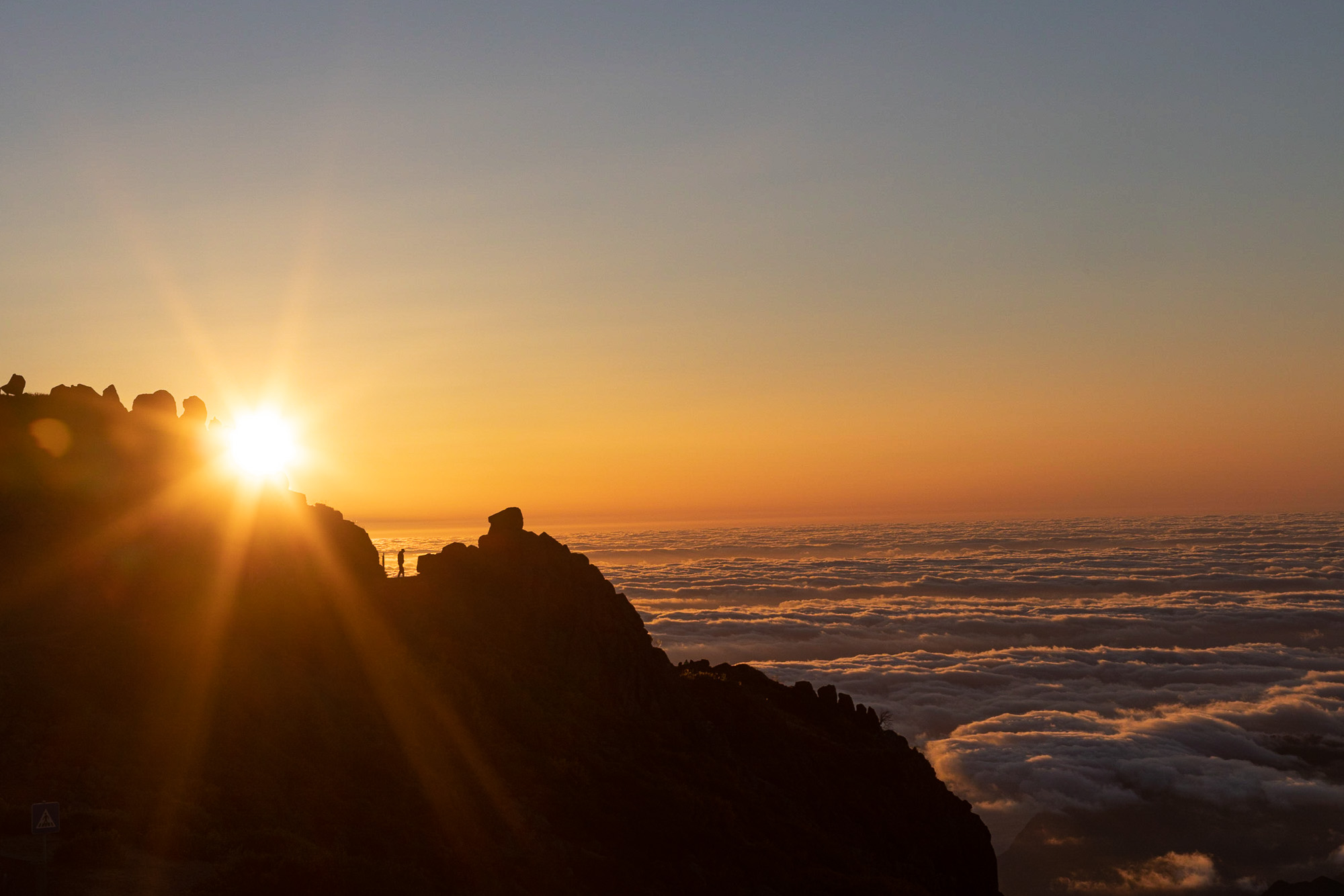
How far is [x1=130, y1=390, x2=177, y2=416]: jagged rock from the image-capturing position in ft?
129

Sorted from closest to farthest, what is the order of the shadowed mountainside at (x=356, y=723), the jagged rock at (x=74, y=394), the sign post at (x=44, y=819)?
the sign post at (x=44, y=819) → the shadowed mountainside at (x=356, y=723) → the jagged rock at (x=74, y=394)

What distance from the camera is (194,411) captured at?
41.3m

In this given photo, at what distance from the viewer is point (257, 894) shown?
17.4 metres

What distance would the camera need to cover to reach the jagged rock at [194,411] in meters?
40.9

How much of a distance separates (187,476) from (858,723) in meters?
29.8

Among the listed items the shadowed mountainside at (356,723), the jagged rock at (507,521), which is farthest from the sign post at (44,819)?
the jagged rock at (507,521)

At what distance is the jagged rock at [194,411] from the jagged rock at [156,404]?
0.77 meters

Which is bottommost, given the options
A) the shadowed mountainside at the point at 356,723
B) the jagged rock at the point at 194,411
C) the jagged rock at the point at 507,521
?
the shadowed mountainside at the point at 356,723

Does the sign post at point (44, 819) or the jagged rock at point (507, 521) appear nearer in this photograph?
the sign post at point (44, 819)

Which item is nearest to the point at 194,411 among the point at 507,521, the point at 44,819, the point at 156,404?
the point at 156,404

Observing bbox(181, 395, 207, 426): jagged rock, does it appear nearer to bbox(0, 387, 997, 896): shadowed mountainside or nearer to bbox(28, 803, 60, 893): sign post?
bbox(0, 387, 997, 896): shadowed mountainside

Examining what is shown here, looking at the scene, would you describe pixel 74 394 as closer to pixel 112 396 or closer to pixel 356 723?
pixel 112 396

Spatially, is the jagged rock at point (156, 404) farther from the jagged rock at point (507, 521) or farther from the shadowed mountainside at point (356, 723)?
the jagged rock at point (507, 521)

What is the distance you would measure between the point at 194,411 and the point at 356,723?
69.0 ft
